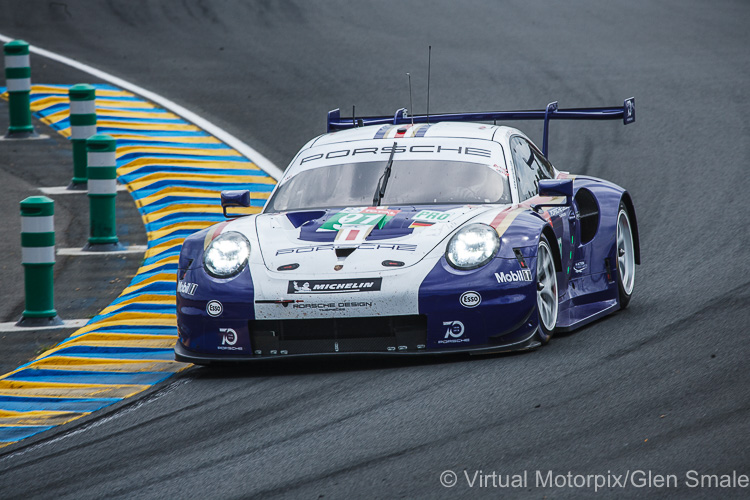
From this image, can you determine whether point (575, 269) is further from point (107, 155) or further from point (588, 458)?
point (107, 155)

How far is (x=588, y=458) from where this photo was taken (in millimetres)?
4719

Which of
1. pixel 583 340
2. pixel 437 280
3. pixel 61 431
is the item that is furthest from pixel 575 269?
pixel 61 431

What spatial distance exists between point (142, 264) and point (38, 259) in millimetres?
1401

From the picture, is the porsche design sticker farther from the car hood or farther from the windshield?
the windshield

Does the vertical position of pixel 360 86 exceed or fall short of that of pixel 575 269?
it exceeds it

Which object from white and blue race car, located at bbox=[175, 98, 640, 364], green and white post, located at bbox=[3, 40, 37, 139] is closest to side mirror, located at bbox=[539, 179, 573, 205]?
white and blue race car, located at bbox=[175, 98, 640, 364]

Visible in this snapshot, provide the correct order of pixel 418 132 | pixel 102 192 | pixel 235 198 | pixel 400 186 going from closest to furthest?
pixel 400 186 → pixel 235 198 → pixel 418 132 → pixel 102 192

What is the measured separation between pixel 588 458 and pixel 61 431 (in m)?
2.68

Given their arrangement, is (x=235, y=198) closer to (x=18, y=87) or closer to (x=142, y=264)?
(x=142, y=264)

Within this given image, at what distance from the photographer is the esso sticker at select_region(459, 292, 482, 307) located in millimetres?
6348

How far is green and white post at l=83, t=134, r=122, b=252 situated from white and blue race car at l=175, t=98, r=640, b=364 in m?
2.21

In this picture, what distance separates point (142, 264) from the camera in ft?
31.0

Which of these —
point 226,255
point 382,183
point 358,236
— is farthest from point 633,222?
point 226,255

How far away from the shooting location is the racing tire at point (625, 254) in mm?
8023
